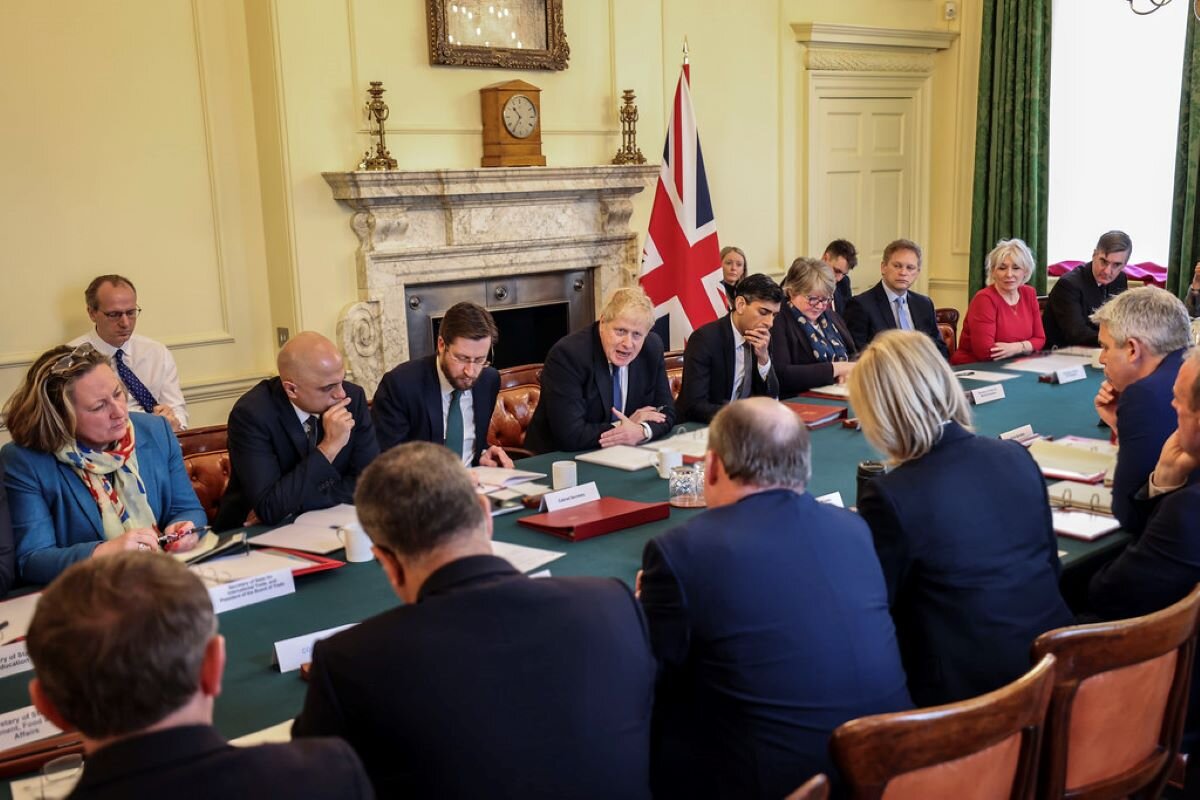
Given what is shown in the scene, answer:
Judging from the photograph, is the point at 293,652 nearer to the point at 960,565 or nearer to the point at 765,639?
the point at 765,639

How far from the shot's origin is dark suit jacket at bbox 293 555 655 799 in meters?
1.50

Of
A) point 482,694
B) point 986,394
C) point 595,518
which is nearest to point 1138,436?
point 595,518

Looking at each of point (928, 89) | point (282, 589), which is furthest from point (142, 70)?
point (928, 89)

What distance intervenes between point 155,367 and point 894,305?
371cm

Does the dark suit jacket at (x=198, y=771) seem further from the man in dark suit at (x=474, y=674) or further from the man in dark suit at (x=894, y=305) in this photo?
the man in dark suit at (x=894, y=305)

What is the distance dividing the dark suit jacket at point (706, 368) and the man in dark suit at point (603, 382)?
0.78ft

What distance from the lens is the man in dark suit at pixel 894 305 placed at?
5.89 meters

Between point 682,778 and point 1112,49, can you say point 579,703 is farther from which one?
point 1112,49

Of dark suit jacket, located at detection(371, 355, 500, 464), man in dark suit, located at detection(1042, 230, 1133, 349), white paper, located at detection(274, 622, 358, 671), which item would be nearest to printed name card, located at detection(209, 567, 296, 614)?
white paper, located at detection(274, 622, 358, 671)

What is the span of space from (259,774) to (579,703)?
492 mm

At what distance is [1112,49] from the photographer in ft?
26.5

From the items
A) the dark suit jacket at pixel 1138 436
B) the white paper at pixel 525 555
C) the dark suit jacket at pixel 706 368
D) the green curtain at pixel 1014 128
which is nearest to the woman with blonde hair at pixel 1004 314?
the dark suit jacket at pixel 706 368

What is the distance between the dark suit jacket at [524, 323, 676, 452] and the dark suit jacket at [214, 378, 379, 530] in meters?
0.78

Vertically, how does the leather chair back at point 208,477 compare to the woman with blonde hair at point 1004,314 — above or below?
below
